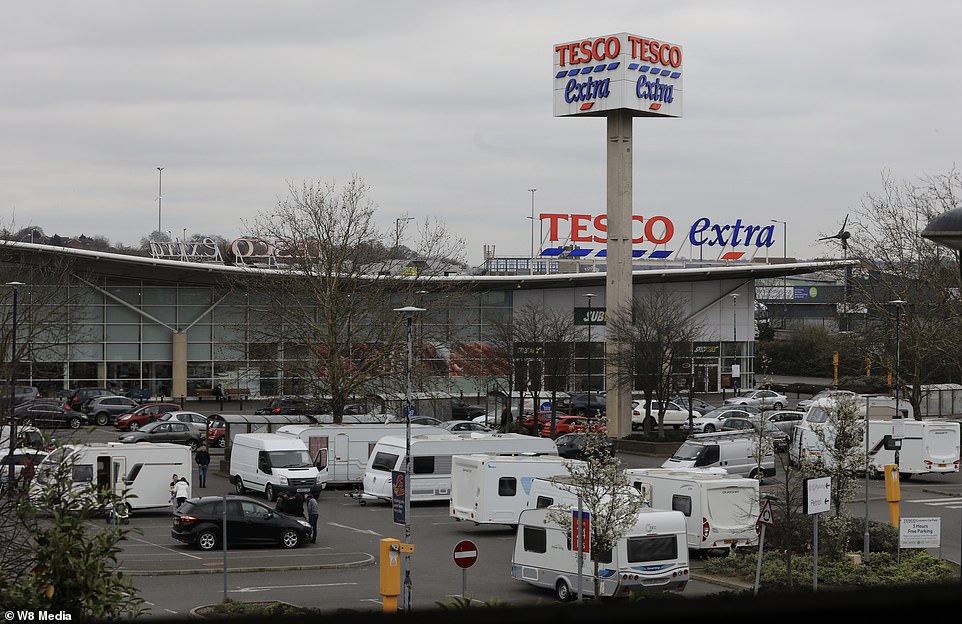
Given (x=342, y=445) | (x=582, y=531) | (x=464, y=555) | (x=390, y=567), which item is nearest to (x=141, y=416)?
(x=342, y=445)

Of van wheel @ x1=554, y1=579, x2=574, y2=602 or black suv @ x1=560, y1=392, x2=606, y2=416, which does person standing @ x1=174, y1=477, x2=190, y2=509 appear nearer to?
van wheel @ x1=554, y1=579, x2=574, y2=602

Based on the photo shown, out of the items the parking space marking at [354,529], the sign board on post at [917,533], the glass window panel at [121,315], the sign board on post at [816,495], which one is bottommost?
the parking space marking at [354,529]

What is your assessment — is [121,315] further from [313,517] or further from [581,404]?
[313,517]

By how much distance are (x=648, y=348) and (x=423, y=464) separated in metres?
18.9

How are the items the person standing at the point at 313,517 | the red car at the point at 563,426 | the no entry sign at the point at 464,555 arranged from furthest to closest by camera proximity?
the red car at the point at 563,426 → the person standing at the point at 313,517 → the no entry sign at the point at 464,555

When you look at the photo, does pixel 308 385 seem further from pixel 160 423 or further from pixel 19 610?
pixel 19 610

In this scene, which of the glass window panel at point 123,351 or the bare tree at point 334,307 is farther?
the glass window panel at point 123,351

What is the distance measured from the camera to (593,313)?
83.8 meters

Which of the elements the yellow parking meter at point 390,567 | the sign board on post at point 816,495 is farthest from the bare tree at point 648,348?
the yellow parking meter at point 390,567

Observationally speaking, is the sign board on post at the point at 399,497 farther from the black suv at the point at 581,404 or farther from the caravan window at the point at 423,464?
the black suv at the point at 581,404

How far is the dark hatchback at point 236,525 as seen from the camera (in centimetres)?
2744

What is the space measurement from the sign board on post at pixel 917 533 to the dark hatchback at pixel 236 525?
13.8m

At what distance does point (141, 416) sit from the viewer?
57344 millimetres

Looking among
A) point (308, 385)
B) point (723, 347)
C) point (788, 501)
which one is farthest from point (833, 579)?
point (723, 347)
